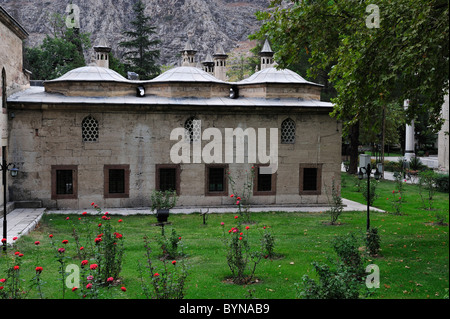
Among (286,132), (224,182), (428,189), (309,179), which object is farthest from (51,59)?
(428,189)

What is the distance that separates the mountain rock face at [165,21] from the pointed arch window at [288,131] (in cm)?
8348

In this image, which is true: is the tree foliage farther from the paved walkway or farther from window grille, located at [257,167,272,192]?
the paved walkway

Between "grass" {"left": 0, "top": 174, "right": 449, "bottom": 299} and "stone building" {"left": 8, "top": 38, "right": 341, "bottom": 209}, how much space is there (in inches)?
71.0

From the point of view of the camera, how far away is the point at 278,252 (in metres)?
9.88

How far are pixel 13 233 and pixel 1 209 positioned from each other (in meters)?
2.93

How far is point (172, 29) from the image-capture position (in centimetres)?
10638

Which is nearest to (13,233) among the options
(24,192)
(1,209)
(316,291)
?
(1,209)

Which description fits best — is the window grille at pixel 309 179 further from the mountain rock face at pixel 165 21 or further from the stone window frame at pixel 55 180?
the mountain rock face at pixel 165 21

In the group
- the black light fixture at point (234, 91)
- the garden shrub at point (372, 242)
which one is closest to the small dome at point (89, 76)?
the black light fixture at point (234, 91)

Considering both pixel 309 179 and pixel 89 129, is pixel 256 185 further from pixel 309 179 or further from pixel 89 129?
pixel 89 129

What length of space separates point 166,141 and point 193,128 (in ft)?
4.08

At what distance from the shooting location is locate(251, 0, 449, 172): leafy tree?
27.0 ft

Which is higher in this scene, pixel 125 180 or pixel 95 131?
pixel 95 131

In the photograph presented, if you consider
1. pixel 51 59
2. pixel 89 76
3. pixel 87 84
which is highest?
pixel 51 59
